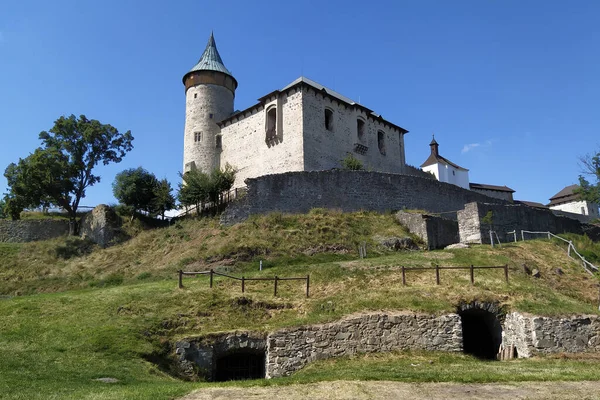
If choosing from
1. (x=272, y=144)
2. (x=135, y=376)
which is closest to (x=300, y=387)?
(x=135, y=376)

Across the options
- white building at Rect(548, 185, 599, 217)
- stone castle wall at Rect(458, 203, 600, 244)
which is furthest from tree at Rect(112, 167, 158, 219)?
white building at Rect(548, 185, 599, 217)

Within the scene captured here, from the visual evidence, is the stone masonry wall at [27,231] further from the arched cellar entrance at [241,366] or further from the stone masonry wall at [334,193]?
the arched cellar entrance at [241,366]

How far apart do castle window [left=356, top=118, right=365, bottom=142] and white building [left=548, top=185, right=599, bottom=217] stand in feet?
123

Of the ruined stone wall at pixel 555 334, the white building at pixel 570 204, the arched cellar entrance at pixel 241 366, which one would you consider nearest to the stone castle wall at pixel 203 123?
the arched cellar entrance at pixel 241 366

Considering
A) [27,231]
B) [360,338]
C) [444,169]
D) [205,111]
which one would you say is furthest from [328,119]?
[360,338]

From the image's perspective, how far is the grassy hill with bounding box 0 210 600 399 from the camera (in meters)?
14.2

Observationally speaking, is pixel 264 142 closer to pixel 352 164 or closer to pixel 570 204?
pixel 352 164

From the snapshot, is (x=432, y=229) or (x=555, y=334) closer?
(x=555, y=334)

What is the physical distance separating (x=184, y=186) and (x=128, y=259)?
7986mm

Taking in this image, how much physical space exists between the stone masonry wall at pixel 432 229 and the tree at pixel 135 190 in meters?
19.8

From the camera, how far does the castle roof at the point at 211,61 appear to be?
1903 inches

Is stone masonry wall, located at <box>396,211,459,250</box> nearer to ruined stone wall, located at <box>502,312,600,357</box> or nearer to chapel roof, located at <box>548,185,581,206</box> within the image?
ruined stone wall, located at <box>502,312,600,357</box>

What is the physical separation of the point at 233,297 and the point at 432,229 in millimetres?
15894

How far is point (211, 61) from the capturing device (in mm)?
49281
